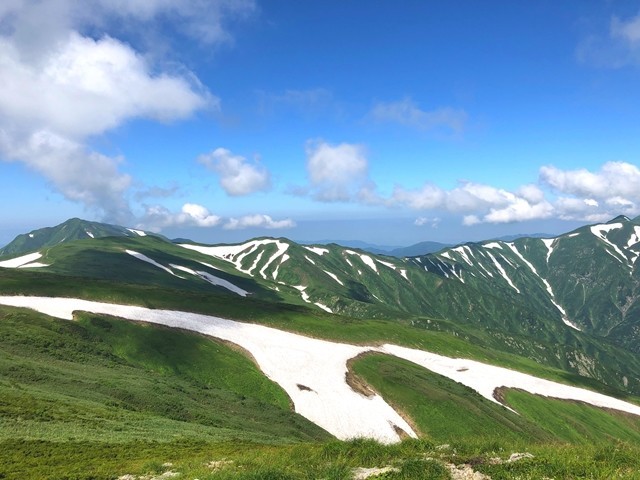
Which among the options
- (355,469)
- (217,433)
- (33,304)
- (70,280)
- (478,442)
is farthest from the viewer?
(70,280)

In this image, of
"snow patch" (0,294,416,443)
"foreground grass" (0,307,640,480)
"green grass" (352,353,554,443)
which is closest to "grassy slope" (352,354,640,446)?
"green grass" (352,353,554,443)

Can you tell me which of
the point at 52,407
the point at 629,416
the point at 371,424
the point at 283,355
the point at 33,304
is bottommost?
the point at 629,416

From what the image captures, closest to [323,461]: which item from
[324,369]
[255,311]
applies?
[324,369]

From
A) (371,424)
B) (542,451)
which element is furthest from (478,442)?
(371,424)

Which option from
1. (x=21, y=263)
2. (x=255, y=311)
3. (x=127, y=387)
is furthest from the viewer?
(x=21, y=263)

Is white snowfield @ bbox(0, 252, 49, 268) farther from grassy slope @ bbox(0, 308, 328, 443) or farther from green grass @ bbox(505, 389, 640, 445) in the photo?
green grass @ bbox(505, 389, 640, 445)

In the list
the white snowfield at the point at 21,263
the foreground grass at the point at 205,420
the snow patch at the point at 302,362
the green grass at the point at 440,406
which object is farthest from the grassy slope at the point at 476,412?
the white snowfield at the point at 21,263

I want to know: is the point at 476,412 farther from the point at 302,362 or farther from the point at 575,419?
the point at 575,419

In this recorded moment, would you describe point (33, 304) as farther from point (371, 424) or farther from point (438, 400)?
point (438, 400)

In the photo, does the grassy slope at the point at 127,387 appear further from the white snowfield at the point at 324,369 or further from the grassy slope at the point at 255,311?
the grassy slope at the point at 255,311
